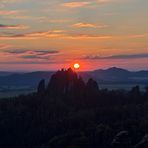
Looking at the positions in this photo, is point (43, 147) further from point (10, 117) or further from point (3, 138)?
point (10, 117)

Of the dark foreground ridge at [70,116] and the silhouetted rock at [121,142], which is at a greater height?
the silhouetted rock at [121,142]

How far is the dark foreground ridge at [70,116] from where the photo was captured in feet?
307

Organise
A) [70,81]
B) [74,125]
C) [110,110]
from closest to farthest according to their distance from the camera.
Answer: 1. [74,125]
2. [110,110]
3. [70,81]

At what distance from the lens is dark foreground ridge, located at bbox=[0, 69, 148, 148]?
93.7 m

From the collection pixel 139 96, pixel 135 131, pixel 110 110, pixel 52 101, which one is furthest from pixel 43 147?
pixel 139 96

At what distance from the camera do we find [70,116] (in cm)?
12044

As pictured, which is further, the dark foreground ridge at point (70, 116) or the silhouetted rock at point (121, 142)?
the dark foreground ridge at point (70, 116)

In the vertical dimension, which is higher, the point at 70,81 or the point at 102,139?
the point at 70,81

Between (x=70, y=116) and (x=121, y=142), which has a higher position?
(x=121, y=142)

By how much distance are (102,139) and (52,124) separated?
2532cm

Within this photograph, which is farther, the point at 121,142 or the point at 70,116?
the point at 70,116

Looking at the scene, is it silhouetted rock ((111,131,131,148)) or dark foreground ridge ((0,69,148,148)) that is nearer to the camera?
silhouetted rock ((111,131,131,148))

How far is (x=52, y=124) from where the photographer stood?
116000 millimetres

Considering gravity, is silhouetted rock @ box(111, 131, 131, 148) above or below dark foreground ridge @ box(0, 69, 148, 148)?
above
